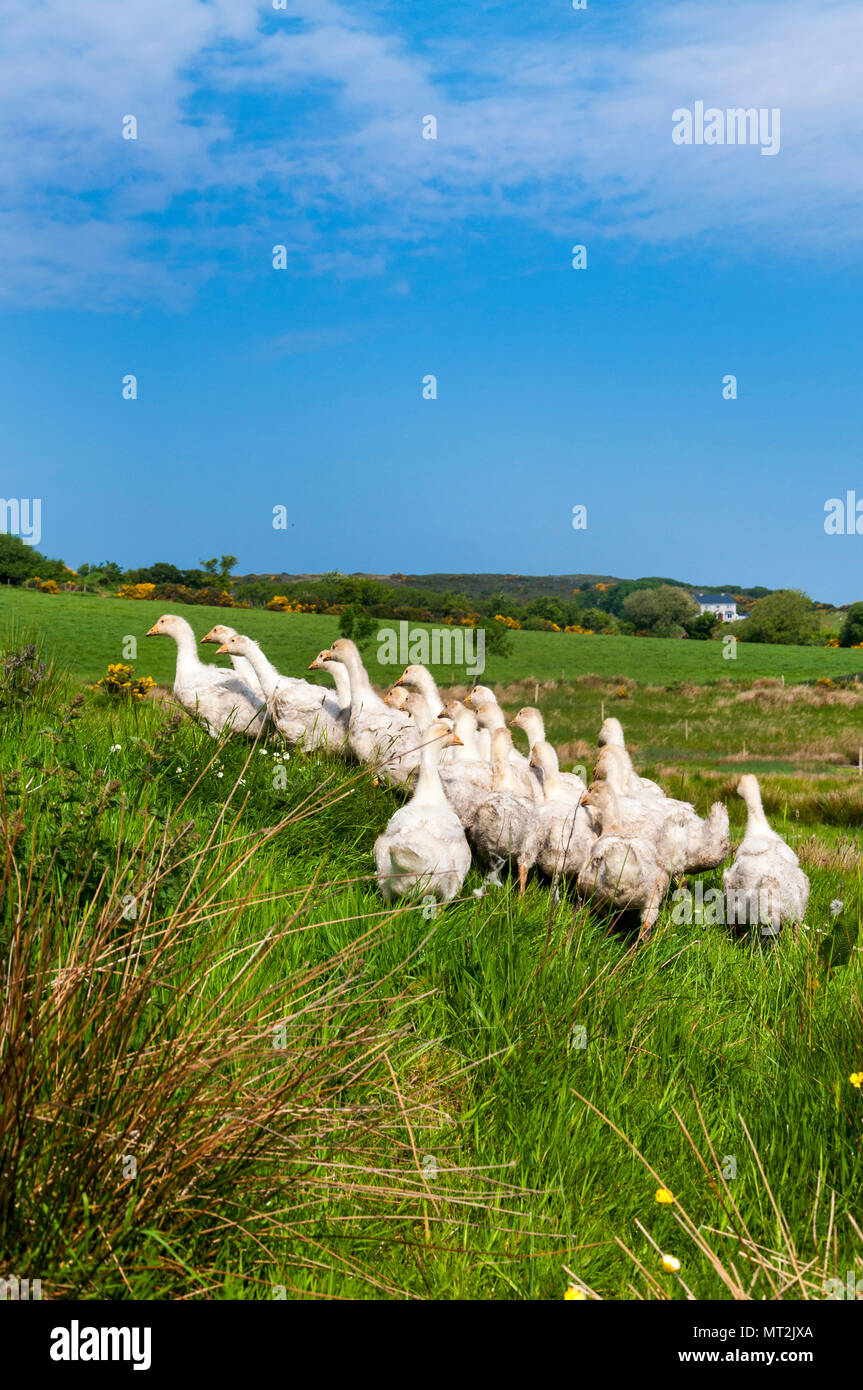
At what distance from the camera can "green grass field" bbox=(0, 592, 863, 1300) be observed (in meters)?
3.00

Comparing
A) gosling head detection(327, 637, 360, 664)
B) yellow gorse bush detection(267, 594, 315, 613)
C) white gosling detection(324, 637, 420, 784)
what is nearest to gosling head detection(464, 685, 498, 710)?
white gosling detection(324, 637, 420, 784)

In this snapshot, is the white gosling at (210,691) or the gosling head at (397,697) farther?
the white gosling at (210,691)

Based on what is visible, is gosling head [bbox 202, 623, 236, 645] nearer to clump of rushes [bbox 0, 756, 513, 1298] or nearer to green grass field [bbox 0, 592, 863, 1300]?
green grass field [bbox 0, 592, 863, 1300]

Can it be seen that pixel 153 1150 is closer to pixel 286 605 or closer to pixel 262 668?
pixel 262 668

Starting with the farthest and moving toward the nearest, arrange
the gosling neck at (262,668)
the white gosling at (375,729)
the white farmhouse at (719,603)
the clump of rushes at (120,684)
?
the white farmhouse at (719,603), the clump of rushes at (120,684), the gosling neck at (262,668), the white gosling at (375,729)

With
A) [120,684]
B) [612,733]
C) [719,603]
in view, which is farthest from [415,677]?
[719,603]

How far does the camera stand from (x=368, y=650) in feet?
105

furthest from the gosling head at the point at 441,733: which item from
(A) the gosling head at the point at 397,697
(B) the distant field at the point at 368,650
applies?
(B) the distant field at the point at 368,650

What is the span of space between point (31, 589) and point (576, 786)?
34.1m

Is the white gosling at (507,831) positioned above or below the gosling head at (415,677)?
below

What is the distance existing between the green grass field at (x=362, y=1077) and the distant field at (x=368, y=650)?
277 inches

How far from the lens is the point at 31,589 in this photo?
124 ft

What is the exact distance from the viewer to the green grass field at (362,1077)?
2998 millimetres

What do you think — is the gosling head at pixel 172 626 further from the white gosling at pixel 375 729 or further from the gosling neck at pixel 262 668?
the white gosling at pixel 375 729
